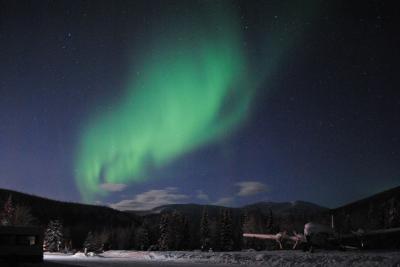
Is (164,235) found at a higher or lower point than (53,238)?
higher

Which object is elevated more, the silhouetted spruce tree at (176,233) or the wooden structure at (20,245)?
the silhouetted spruce tree at (176,233)

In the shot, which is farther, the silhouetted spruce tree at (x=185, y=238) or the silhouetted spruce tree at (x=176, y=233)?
the silhouetted spruce tree at (x=185, y=238)

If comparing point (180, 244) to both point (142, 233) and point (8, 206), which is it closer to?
point (142, 233)

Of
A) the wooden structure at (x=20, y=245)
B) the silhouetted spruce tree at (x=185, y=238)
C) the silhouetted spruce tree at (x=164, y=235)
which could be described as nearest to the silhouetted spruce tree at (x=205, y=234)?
the silhouetted spruce tree at (x=164, y=235)

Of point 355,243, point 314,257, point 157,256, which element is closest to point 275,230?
point 355,243

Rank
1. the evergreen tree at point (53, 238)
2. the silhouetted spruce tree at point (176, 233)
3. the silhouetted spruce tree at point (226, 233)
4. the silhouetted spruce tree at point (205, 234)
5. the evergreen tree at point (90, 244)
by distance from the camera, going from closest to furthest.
A: the evergreen tree at point (90, 244) < the silhouetted spruce tree at point (226, 233) < the evergreen tree at point (53, 238) < the silhouetted spruce tree at point (205, 234) < the silhouetted spruce tree at point (176, 233)

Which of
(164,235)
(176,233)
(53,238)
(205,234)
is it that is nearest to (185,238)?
(176,233)

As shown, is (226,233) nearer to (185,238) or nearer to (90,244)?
(185,238)

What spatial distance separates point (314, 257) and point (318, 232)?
25.2ft

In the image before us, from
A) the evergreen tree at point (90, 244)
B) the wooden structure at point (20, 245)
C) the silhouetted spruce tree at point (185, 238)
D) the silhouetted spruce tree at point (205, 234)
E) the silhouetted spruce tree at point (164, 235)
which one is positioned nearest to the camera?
the wooden structure at point (20, 245)

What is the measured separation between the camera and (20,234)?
152 ft

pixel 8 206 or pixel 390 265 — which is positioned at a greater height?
pixel 8 206

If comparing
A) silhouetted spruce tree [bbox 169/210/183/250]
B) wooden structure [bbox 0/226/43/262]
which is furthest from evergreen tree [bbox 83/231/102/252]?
wooden structure [bbox 0/226/43/262]

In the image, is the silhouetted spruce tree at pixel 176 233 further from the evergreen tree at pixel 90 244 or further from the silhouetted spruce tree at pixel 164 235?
the evergreen tree at pixel 90 244
